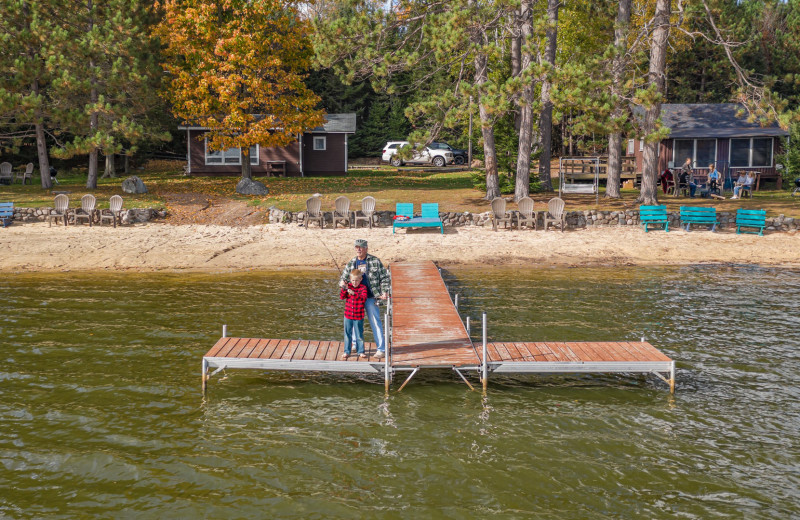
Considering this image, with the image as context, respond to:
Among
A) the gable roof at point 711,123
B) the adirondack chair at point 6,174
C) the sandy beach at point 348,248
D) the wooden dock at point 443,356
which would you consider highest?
the gable roof at point 711,123

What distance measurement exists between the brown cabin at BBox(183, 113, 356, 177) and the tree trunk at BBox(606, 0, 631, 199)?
651 inches

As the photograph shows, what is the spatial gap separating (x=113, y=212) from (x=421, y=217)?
37.1ft

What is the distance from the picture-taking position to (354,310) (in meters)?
10.9

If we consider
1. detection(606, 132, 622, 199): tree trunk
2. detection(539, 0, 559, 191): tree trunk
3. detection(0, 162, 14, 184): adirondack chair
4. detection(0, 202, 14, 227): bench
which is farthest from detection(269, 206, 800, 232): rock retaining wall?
detection(0, 162, 14, 184): adirondack chair

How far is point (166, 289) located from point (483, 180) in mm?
16080

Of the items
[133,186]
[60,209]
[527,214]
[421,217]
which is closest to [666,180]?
[527,214]

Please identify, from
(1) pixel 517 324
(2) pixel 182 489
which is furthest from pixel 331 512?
(1) pixel 517 324

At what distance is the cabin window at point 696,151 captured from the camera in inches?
1412

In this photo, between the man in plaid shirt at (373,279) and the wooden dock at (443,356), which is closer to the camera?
the wooden dock at (443,356)

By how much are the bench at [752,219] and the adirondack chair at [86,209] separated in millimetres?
23063

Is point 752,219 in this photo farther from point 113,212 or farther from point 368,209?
point 113,212

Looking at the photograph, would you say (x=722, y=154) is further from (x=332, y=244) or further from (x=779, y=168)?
(x=332, y=244)

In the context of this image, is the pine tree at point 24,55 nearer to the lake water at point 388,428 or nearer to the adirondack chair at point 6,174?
the adirondack chair at point 6,174

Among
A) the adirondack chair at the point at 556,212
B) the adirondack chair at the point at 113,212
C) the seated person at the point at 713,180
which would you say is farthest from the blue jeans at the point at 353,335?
the seated person at the point at 713,180
